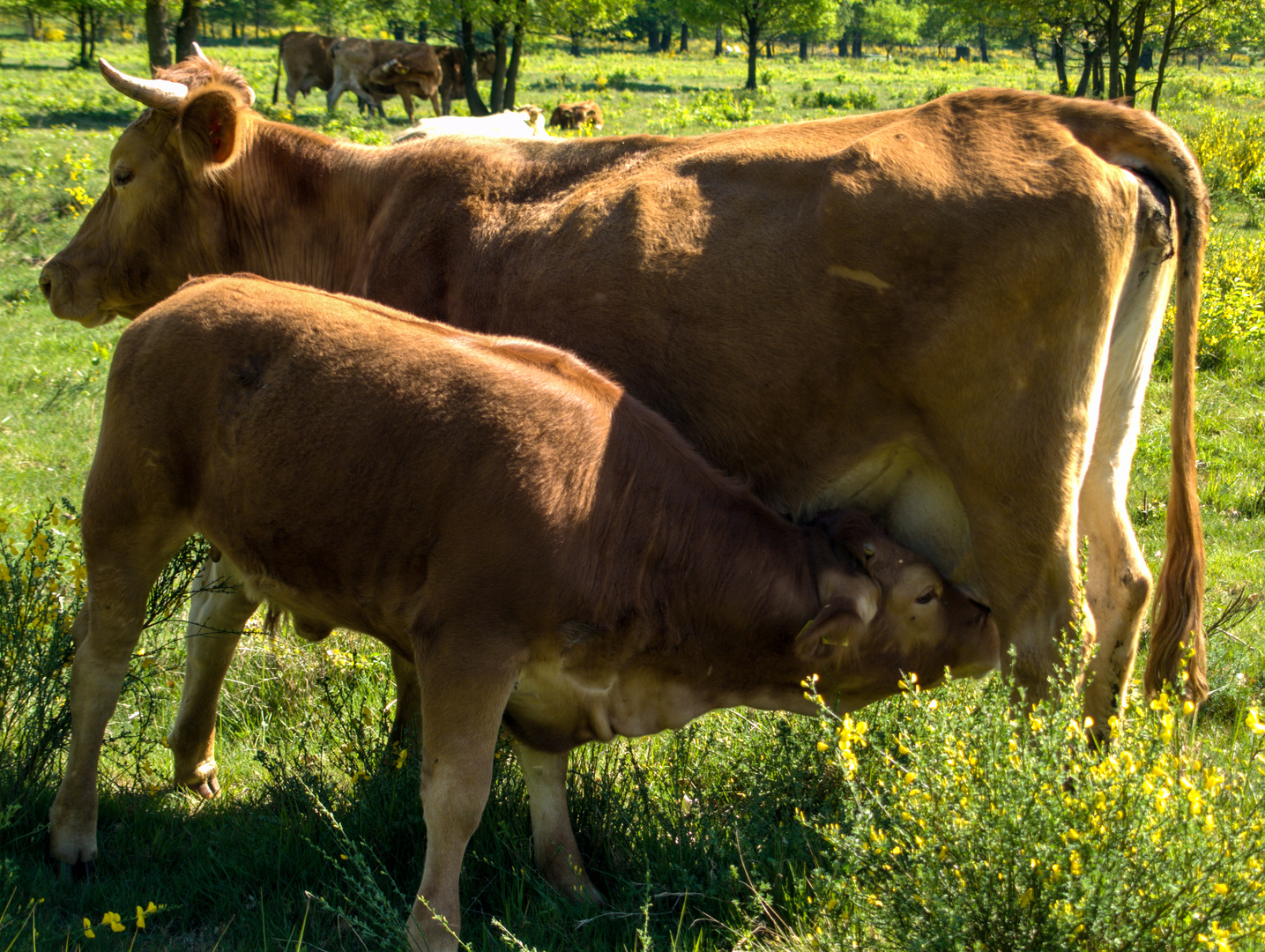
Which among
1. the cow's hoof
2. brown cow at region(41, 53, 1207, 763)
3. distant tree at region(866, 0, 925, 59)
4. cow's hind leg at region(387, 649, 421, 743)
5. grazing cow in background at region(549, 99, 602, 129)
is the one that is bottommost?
the cow's hoof

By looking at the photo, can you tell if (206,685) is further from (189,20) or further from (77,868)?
(189,20)

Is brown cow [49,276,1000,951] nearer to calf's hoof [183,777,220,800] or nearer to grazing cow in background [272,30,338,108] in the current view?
calf's hoof [183,777,220,800]

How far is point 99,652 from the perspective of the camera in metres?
3.80

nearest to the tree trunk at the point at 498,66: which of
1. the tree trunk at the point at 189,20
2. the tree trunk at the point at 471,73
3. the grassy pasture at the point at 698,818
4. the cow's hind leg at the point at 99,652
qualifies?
the tree trunk at the point at 471,73

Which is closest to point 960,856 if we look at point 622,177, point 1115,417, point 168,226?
point 1115,417

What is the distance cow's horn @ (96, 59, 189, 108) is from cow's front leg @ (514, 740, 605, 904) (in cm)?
335

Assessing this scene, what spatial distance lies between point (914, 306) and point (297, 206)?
3022 mm

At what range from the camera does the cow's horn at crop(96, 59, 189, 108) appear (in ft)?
15.7

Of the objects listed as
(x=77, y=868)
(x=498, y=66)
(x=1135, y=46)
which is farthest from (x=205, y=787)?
(x=498, y=66)

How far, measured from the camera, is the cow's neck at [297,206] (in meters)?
4.92

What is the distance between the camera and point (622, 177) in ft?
13.7

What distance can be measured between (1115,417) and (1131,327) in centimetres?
33

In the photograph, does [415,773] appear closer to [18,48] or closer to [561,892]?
[561,892]

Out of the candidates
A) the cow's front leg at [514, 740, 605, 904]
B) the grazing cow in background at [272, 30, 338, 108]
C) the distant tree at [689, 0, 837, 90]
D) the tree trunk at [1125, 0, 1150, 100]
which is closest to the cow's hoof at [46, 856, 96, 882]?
the cow's front leg at [514, 740, 605, 904]
